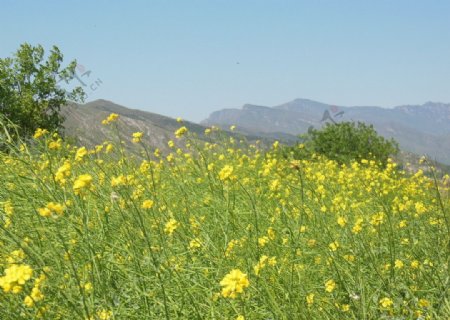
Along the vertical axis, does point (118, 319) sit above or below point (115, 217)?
below

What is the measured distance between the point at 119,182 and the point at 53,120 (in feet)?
90.5

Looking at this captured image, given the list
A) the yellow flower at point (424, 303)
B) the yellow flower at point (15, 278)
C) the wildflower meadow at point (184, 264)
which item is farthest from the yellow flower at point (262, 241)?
the yellow flower at point (15, 278)

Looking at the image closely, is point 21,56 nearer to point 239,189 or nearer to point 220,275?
point 239,189

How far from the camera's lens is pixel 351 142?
2578 cm

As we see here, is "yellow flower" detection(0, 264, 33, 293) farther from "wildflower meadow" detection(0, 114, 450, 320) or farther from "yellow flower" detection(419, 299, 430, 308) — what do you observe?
"yellow flower" detection(419, 299, 430, 308)

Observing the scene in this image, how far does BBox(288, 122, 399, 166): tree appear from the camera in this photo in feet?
80.9

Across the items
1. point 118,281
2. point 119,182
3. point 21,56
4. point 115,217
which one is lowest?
point 118,281

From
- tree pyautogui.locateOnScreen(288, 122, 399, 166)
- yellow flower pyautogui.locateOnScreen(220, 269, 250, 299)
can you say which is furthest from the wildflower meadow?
tree pyautogui.locateOnScreen(288, 122, 399, 166)

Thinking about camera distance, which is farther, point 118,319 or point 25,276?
point 118,319

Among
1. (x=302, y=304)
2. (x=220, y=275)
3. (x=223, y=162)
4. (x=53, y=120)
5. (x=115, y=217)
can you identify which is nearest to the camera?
(x=302, y=304)

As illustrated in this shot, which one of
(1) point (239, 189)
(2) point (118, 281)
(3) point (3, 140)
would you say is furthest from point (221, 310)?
(1) point (239, 189)

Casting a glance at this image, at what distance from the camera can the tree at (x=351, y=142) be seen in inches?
971

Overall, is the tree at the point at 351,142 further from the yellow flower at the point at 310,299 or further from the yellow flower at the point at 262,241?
the yellow flower at the point at 310,299

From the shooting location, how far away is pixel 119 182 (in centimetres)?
271
